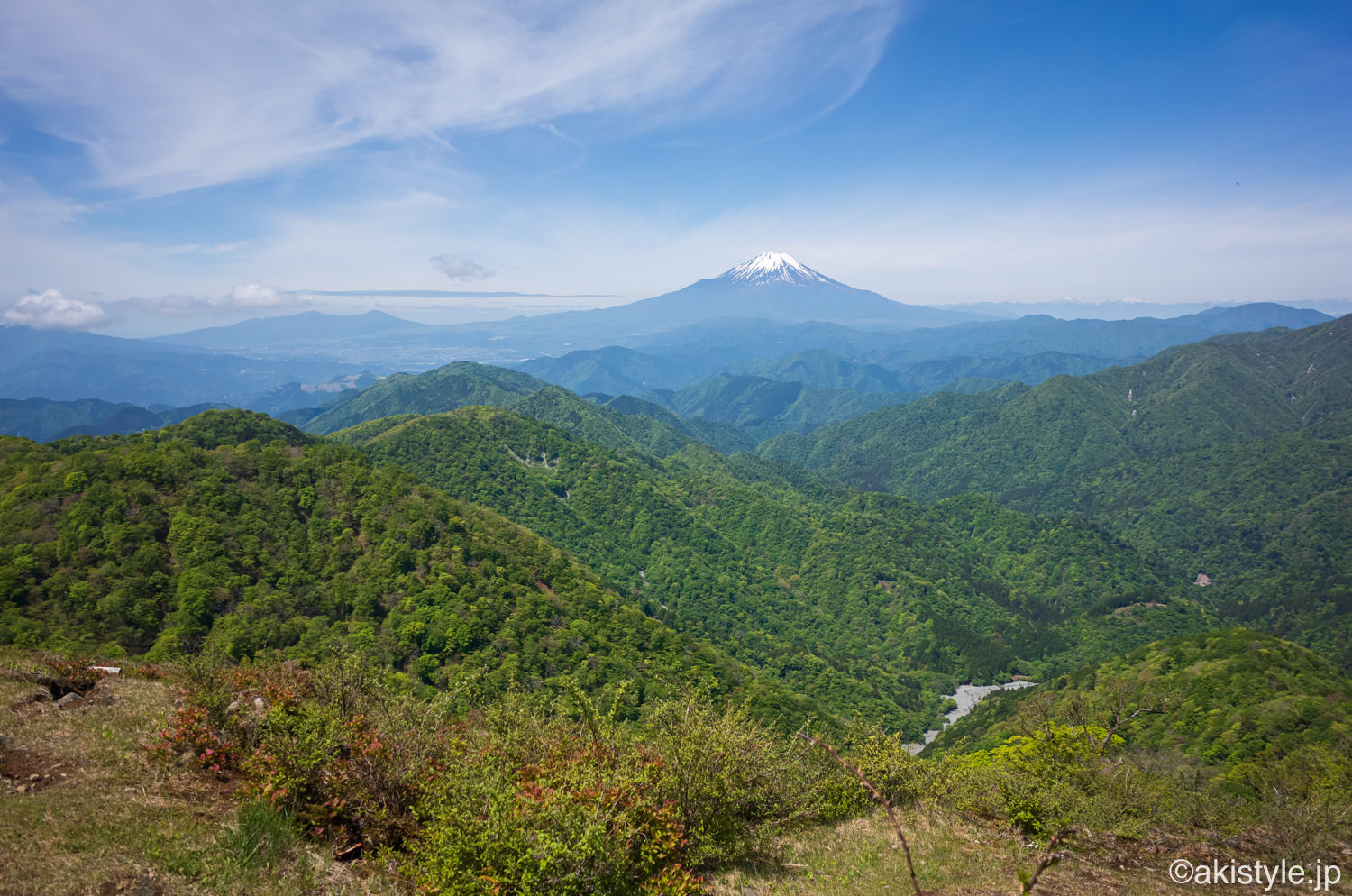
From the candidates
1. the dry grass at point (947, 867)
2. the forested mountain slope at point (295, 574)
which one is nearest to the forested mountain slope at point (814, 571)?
the forested mountain slope at point (295, 574)

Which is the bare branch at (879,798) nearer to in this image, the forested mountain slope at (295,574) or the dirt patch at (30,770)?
the dirt patch at (30,770)

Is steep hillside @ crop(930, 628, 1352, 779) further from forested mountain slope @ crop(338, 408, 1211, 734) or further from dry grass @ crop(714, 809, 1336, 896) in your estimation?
forested mountain slope @ crop(338, 408, 1211, 734)

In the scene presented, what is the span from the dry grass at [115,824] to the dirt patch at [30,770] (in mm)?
25

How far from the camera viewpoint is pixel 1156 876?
13500 mm

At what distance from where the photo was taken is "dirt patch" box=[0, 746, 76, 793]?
10.1m

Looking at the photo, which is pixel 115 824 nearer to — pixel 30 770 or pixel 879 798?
pixel 30 770

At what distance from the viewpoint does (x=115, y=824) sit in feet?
29.7

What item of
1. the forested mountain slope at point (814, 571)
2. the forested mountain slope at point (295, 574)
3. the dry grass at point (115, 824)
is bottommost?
the forested mountain slope at point (814, 571)

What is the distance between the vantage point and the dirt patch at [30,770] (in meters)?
10.1

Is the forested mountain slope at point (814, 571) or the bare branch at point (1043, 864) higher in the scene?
the bare branch at point (1043, 864)

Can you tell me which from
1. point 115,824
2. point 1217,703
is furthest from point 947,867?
point 1217,703

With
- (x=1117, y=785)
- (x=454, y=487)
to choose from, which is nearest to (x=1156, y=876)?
(x=1117, y=785)

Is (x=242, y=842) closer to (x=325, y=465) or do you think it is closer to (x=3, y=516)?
(x=3, y=516)

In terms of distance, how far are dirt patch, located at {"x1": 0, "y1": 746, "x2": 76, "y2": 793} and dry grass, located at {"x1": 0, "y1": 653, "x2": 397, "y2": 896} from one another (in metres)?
0.02
